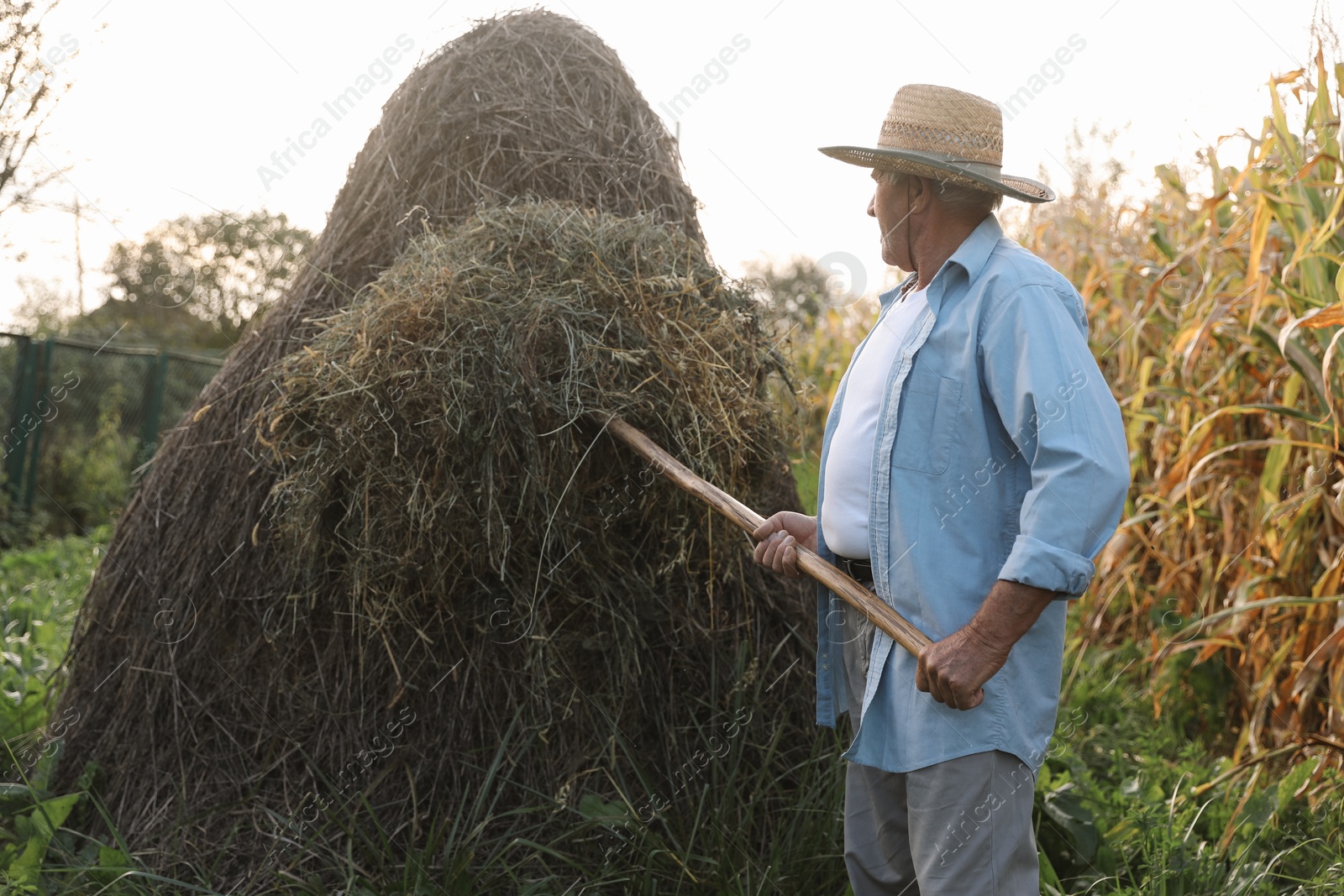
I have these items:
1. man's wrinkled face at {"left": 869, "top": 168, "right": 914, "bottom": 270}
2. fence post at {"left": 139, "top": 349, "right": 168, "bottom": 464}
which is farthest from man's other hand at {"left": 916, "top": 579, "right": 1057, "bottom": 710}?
fence post at {"left": 139, "top": 349, "right": 168, "bottom": 464}

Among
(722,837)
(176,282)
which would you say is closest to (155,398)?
(176,282)

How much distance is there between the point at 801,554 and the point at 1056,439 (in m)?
0.62

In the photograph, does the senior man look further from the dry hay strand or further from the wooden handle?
the dry hay strand

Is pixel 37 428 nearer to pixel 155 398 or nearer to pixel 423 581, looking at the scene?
pixel 155 398

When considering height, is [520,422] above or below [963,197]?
below

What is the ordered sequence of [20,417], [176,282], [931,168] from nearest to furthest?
[931,168]
[20,417]
[176,282]

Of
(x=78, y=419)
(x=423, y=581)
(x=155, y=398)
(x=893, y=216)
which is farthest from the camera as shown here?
(x=155, y=398)

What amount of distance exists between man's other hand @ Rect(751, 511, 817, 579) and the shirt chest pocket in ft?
1.17

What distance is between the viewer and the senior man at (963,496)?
1.72 meters

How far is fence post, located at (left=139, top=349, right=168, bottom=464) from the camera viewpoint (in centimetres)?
916

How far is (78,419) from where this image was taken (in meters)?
8.70

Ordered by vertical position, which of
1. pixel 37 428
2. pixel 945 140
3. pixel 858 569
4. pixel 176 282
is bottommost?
pixel 858 569

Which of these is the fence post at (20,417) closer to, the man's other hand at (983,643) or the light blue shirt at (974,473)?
the light blue shirt at (974,473)

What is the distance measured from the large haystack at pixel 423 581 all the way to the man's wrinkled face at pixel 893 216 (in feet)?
2.22
